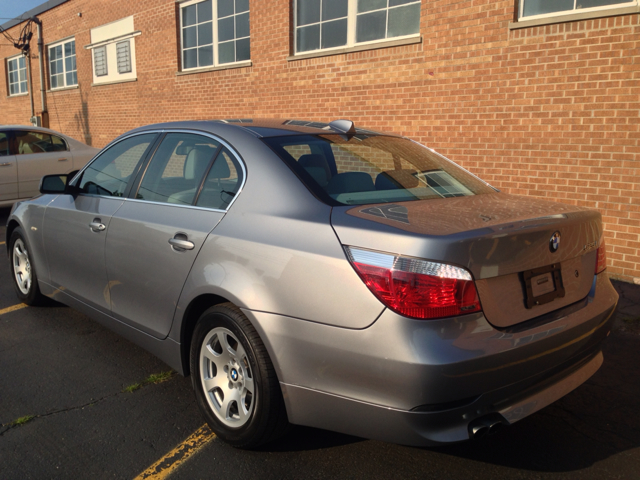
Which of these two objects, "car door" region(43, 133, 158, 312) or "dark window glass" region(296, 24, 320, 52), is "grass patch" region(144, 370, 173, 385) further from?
"dark window glass" region(296, 24, 320, 52)

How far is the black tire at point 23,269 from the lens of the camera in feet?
15.6

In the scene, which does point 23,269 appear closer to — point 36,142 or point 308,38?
point 36,142

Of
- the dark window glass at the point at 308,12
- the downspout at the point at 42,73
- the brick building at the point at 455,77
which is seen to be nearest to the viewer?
the brick building at the point at 455,77

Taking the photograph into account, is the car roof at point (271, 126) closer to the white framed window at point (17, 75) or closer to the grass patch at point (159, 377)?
the grass patch at point (159, 377)

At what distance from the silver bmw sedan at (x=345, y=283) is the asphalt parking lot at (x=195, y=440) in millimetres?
221

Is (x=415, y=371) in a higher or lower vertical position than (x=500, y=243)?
lower

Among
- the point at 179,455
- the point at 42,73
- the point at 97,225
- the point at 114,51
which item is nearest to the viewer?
the point at 179,455

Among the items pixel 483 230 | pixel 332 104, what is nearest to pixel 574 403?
pixel 483 230

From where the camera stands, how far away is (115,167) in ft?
13.2

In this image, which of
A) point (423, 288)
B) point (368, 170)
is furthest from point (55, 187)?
point (423, 288)

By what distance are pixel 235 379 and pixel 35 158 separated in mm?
8333

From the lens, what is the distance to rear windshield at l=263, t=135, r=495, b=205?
9.27 feet

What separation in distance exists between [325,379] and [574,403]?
180 centimetres

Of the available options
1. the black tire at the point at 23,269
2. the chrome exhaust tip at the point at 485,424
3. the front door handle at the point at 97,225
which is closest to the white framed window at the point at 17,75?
the black tire at the point at 23,269
